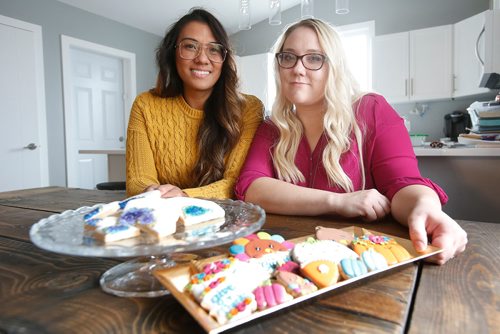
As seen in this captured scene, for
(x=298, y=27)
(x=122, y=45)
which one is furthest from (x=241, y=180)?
(x=122, y=45)

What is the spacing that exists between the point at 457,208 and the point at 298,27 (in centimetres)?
141

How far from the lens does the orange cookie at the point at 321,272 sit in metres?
0.45

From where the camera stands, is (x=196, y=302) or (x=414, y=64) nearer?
(x=196, y=302)

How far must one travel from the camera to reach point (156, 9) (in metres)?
4.40

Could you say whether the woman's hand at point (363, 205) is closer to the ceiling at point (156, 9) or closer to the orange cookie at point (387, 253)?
the orange cookie at point (387, 253)

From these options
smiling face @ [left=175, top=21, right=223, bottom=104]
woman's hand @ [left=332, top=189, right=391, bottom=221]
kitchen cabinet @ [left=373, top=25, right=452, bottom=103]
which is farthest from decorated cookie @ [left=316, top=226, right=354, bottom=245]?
kitchen cabinet @ [left=373, top=25, right=452, bottom=103]

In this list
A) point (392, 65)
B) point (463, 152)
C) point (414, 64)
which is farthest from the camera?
point (392, 65)

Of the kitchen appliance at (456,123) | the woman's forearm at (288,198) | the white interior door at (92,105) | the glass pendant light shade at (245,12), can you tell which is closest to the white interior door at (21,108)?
the white interior door at (92,105)

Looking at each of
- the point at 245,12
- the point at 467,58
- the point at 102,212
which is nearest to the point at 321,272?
the point at 102,212

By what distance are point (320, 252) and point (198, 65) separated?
1031 millimetres

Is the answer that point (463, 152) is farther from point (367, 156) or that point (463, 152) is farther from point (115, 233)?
point (115, 233)

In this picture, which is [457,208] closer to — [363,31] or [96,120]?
[363,31]

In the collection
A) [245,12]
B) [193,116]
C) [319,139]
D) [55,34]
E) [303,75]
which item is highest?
[55,34]

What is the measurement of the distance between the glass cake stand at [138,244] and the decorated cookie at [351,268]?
5.3 inches
